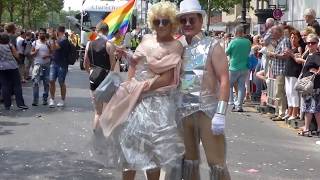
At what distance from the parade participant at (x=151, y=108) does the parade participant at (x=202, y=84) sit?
0.10 m

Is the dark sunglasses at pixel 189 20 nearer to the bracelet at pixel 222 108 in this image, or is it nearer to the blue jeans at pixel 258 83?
the bracelet at pixel 222 108

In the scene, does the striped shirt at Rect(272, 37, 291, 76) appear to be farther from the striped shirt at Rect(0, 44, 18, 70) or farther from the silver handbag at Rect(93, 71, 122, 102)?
the silver handbag at Rect(93, 71, 122, 102)

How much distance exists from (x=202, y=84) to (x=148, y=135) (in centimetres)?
63

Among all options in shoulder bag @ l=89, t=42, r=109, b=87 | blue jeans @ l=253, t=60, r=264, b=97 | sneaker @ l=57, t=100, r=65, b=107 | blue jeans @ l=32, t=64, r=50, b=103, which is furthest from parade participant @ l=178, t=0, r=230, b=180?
blue jeans @ l=253, t=60, r=264, b=97

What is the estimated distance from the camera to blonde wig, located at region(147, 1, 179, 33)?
5.04 m

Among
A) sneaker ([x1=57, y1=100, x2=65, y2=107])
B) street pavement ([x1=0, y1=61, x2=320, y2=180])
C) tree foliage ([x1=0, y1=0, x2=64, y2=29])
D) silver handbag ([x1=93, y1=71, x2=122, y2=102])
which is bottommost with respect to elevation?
→ street pavement ([x1=0, y1=61, x2=320, y2=180])

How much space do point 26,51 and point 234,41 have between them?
745 cm

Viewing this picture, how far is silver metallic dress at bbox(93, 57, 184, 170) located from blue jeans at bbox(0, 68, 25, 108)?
7.99 meters

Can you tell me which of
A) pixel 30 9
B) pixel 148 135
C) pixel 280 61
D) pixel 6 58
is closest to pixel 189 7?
pixel 148 135

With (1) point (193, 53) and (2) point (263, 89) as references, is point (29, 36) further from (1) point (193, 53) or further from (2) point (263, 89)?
(1) point (193, 53)

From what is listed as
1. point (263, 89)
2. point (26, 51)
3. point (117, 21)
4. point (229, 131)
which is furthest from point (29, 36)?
point (117, 21)

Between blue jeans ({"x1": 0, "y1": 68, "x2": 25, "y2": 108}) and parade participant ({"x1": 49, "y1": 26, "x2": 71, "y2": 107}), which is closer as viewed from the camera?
blue jeans ({"x1": 0, "y1": 68, "x2": 25, "y2": 108})

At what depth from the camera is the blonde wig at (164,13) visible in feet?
16.5

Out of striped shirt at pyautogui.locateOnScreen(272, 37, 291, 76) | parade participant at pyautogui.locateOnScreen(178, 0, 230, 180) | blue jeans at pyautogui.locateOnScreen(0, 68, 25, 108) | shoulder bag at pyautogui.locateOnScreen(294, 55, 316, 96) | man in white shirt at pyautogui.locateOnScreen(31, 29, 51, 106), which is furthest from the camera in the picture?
man in white shirt at pyautogui.locateOnScreen(31, 29, 51, 106)
